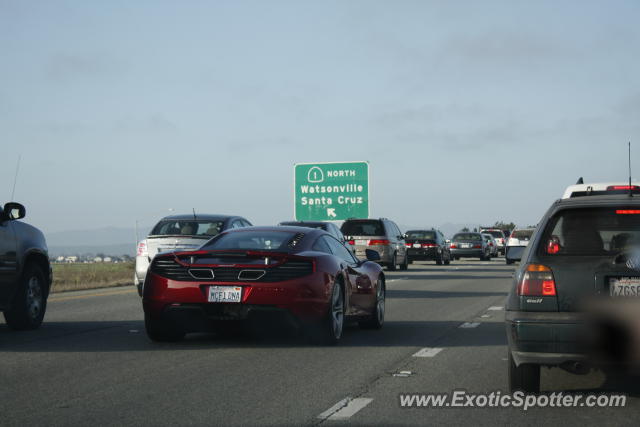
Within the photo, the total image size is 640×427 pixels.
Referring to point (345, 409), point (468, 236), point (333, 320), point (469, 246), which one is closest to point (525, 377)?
point (345, 409)

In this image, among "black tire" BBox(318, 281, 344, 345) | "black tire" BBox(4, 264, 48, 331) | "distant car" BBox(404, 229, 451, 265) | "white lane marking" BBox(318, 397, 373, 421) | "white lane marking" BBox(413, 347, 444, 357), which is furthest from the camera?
"distant car" BBox(404, 229, 451, 265)

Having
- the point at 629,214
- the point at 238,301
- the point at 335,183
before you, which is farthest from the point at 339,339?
the point at 335,183

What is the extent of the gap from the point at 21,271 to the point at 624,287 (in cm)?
807

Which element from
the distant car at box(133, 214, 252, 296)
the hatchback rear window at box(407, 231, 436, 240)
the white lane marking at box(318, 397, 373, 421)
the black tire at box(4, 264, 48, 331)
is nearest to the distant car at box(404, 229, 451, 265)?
the hatchback rear window at box(407, 231, 436, 240)

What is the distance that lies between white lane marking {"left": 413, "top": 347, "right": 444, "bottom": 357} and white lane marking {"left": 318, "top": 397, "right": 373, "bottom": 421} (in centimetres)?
279

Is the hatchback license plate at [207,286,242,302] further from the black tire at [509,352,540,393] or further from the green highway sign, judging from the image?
the green highway sign

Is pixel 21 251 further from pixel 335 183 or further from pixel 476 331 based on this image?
pixel 335 183

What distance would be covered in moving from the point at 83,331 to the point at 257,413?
20.9 ft

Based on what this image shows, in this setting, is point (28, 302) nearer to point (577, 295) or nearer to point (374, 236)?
Result: point (577, 295)

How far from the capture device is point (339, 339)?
11.8 meters

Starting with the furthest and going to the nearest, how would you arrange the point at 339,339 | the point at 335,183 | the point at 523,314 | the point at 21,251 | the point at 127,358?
the point at 335,183
the point at 21,251
the point at 339,339
the point at 127,358
the point at 523,314

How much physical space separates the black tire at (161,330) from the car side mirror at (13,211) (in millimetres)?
2384

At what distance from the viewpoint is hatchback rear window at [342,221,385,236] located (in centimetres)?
3344

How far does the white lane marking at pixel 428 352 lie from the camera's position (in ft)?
34.3
